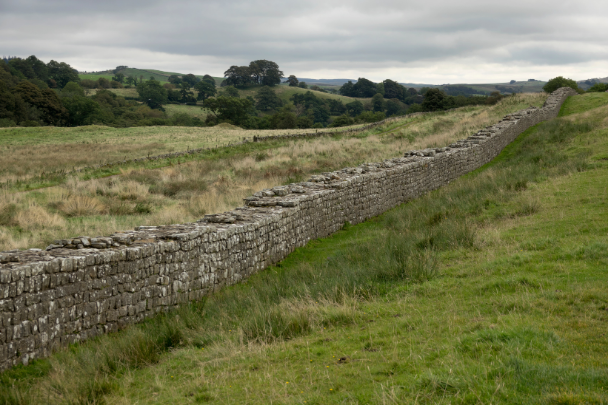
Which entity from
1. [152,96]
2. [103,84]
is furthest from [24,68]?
[152,96]

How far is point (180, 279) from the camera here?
826 cm

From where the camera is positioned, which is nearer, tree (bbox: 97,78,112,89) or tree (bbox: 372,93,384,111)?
tree (bbox: 372,93,384,111)

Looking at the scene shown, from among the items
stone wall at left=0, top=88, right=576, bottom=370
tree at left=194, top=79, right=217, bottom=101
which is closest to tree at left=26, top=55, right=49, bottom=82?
tree at left=194, top=79, right=217, bottom=101

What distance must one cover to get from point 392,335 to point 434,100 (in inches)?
2817

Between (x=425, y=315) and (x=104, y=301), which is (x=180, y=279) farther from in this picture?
(x=425, y=315)

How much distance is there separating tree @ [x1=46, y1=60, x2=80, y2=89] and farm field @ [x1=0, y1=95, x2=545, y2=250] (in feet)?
238

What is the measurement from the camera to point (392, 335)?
5.67 metres

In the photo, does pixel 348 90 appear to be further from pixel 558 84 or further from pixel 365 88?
pixel 558 84

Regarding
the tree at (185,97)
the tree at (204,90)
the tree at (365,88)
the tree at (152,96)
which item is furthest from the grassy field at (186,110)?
the tree at (365,88)

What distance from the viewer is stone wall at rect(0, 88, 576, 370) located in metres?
5.85

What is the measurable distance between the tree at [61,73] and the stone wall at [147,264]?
114209 millimetres

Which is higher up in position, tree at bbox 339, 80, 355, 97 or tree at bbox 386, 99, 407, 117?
tree at bbox 339, 80, 355, 97

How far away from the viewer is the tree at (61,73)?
112 meters

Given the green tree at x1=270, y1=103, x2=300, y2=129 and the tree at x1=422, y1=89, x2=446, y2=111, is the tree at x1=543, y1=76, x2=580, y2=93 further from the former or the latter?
the green tree at x1=270, y1=103, x2=300, y2=129
